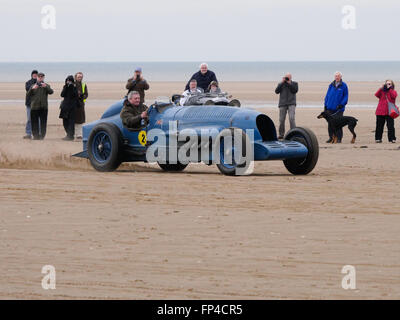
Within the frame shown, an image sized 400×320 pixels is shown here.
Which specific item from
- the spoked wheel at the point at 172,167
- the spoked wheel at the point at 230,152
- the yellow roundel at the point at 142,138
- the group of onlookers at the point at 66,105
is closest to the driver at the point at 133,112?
the yellow roundel at the point at 142,138

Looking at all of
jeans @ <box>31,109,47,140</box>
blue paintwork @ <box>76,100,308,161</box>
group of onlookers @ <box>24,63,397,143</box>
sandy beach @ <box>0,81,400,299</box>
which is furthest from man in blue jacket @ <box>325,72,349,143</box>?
blue paintwork @ <box>76,100,308,161</box>

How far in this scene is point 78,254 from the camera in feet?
29.0

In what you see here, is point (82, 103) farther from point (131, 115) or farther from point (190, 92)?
point (131, 115)

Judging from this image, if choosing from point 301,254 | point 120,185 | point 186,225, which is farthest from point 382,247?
point 120,185

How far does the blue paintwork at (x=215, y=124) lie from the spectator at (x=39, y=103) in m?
7.52

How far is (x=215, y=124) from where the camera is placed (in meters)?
14.7

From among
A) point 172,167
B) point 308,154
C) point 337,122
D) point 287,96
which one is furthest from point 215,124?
point 287,96

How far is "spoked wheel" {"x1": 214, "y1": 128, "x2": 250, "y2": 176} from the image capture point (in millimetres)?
14164

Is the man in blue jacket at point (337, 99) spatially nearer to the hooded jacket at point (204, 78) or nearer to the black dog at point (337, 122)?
the black dog at point (337, 122)

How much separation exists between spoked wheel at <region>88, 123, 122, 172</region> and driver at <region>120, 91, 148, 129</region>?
230mm

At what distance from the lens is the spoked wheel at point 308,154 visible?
14.9 meters

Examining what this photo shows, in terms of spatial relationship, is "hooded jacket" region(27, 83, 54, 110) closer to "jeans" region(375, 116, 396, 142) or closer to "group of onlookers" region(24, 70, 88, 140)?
"group of onlookers" region(24, 70, 88, 140)
